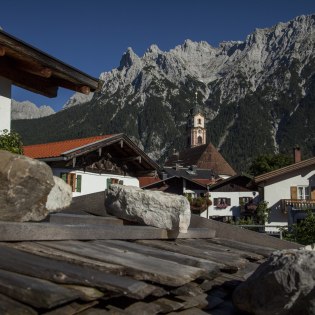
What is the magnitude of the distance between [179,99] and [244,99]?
24892mm

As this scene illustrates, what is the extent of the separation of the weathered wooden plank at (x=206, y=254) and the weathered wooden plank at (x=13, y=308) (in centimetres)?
187

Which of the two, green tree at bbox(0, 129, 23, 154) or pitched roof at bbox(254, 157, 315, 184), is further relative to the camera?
pitched roof at bbox(254, 157, 315, 184)

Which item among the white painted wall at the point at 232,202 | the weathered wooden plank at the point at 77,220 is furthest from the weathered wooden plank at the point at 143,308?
the white painted wall at the point at 232,202

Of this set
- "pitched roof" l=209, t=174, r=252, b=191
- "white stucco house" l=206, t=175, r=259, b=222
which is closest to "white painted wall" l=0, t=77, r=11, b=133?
"white stucco house" l=206, t=175, r=259, b=222

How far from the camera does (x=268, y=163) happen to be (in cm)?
7350

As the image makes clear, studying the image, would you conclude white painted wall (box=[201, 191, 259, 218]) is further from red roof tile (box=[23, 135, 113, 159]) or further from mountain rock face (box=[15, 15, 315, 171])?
mountain rock face (box=[15, 15, 315, 171])

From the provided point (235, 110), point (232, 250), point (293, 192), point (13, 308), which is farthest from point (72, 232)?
point (235, 110)

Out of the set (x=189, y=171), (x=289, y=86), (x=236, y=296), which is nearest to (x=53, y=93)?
(x=236, y=296)

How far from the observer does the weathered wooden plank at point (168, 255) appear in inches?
129

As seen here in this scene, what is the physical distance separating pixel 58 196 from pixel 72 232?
3.47 feet

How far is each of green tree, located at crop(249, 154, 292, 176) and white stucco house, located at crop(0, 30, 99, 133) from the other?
66677mm

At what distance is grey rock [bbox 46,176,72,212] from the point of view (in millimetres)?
4302

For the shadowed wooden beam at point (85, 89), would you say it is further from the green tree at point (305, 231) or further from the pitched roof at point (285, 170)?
the pitched roof at point (285, 170)

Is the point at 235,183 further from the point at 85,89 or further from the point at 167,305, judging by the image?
the point at 167,305
